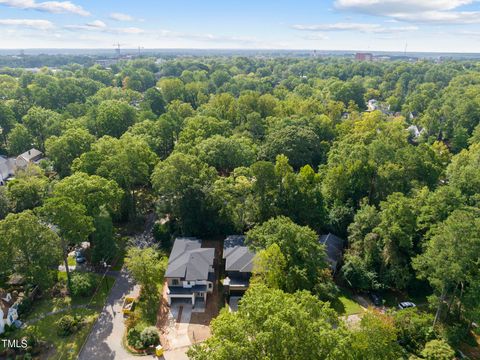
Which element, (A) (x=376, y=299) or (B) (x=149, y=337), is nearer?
(B) (x=149, y=337)

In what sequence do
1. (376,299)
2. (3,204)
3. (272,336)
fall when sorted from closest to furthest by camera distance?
1. (272,336)
2. (376,299)
3. (3,204)

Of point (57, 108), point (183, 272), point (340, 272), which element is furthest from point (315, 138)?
point (57, 108)

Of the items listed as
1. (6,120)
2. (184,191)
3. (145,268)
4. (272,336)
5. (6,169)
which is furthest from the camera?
(6,120)

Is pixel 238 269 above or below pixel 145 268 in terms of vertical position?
below

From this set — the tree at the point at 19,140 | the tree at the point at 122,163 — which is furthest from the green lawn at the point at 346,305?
the tree at the point at 19,140

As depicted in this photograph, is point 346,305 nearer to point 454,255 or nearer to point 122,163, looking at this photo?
point 454,255

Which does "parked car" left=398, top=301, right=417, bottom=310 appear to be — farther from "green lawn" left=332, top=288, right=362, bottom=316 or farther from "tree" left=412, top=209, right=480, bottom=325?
"green lawn" left=332, top=288, right=362, bottom=316

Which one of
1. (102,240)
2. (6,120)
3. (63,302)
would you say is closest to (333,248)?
(102,240)
